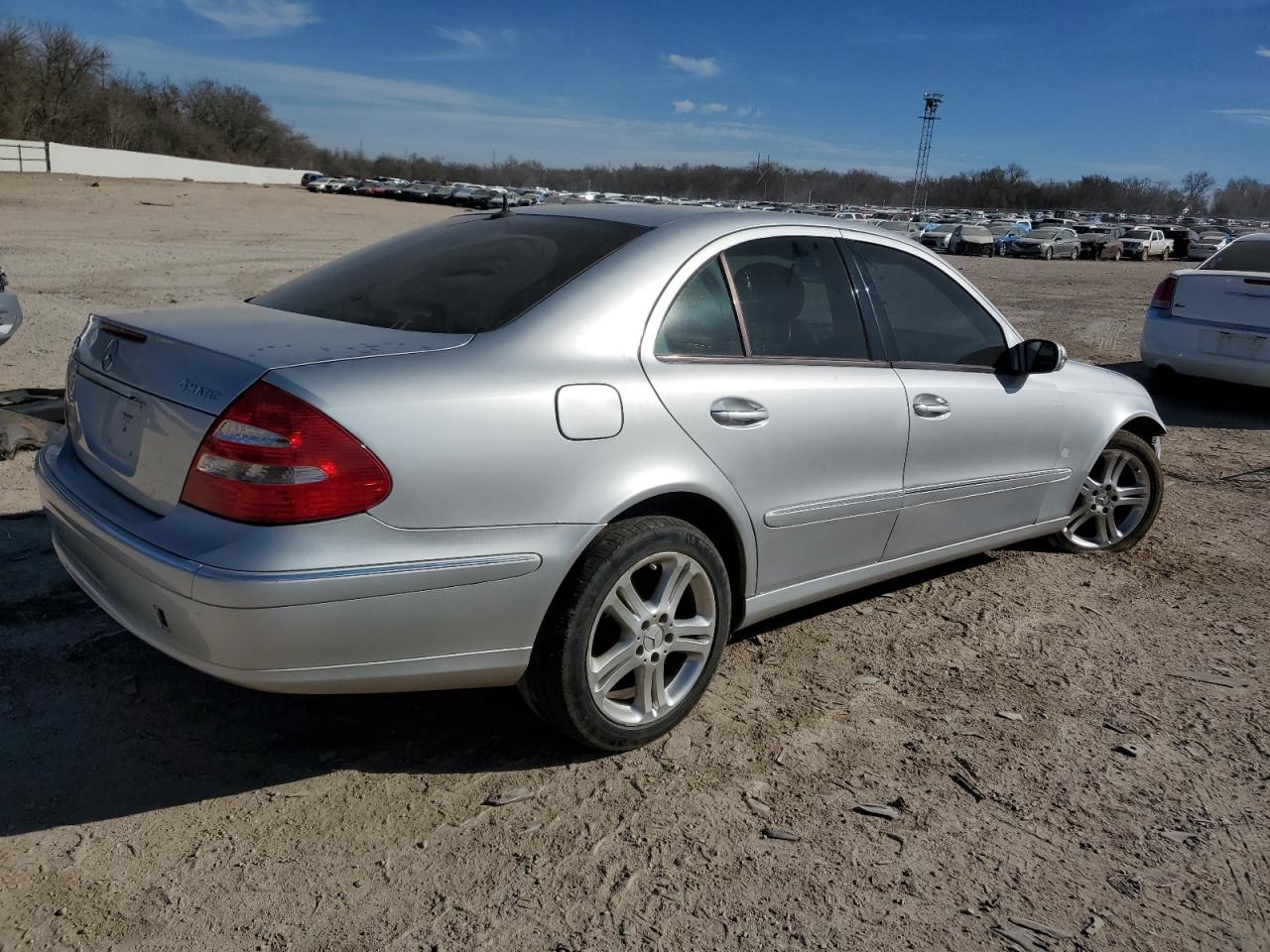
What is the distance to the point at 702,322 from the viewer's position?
3.26 meters

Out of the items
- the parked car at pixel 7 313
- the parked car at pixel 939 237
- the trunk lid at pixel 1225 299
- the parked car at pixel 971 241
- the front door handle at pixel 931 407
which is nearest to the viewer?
the front door handle at pixel 931 407

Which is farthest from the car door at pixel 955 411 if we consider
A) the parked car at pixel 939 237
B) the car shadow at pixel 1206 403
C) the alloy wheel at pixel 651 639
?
the parked car at pixel 939 237

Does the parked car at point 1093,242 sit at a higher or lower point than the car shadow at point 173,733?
higher

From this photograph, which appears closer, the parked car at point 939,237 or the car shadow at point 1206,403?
the car shadow at point 1206,403

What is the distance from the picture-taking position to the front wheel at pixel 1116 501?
5.14 meters

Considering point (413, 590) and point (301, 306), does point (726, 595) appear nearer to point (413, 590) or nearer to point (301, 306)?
point (413, 590)

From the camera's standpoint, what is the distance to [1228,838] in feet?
9.31

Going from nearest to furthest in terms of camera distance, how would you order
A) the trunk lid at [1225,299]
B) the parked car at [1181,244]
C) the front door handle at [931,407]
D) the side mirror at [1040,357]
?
1. the front door handle at [931,407]
2. the side mirror at [1040,357]
3. the trunk lid at [1225,299]
4. the parked car at [1181,244]

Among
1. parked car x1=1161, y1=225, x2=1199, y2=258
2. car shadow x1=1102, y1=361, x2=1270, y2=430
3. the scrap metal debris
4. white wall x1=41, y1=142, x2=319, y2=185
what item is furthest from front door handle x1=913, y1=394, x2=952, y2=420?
white wall x1=41, y1=142, x2=319, y2=185

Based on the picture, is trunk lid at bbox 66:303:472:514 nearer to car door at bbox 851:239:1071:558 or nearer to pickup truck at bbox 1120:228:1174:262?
car door at bbox 851:239:1071:558

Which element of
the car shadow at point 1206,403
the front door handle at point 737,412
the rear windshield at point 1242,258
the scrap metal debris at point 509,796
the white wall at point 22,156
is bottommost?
the scrap metal debris at point 509,796

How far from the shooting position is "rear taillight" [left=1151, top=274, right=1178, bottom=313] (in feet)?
31.7

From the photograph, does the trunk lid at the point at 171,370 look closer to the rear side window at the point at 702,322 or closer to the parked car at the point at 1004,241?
the rear side window at the point at 702,322

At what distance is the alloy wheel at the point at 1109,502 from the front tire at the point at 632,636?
2.66 metres
